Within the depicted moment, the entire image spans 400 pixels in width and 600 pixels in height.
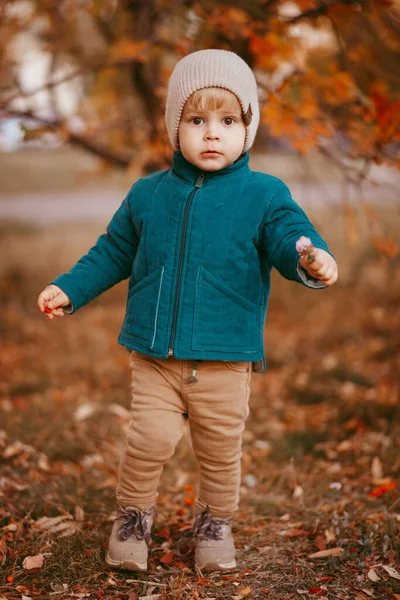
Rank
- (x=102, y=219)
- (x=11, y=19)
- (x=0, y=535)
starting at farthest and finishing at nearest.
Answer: (x=102, y=219) < (x=11, y=19) < (x=0, y=535)

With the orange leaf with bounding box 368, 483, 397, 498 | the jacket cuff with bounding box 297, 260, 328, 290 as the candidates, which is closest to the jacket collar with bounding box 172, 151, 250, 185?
the jacket cuff with bounding box 297, 260, 328, 290

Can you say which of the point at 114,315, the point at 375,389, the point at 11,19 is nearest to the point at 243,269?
the point at 375,389

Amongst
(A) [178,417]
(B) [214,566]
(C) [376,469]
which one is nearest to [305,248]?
(A) [178,417]

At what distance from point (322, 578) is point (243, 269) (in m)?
1.19

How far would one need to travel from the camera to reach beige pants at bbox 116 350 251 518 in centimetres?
250

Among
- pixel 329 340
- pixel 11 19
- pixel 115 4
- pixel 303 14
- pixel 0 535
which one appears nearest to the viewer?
pixel 0 535

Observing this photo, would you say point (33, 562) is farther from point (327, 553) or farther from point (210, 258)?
point (210, 258)

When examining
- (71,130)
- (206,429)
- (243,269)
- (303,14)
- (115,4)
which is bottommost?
(206,429)

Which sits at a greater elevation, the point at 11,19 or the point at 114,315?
the point at 11,19

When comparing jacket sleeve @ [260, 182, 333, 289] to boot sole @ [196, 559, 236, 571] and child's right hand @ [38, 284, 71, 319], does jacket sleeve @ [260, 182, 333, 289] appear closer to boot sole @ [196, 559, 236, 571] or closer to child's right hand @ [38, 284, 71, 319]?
child's right hand @ [38, 284, 71, 319]

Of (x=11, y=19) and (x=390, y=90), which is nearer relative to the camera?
(x=390, y=90)

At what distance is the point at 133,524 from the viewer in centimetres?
261

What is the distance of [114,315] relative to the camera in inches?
280

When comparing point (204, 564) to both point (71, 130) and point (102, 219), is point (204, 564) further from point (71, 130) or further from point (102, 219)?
point (102, 219)
